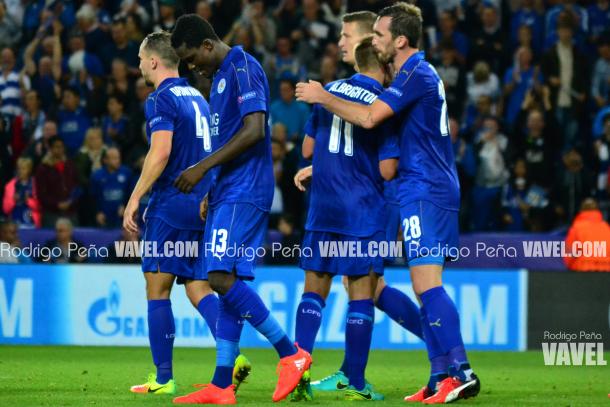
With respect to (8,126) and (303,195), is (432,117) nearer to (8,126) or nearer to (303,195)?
(303,195)

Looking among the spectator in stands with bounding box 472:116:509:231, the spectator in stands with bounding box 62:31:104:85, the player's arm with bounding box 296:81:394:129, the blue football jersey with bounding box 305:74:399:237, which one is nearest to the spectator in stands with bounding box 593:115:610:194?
the spectator in stands with bounding box 472:116:509:231

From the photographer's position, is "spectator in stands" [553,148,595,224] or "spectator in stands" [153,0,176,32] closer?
"spectator in stands" [553,148,595,224]

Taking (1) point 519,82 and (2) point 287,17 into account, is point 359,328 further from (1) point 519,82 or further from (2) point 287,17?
(2) point 287,17

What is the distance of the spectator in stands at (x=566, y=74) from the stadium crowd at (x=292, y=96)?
16 mm

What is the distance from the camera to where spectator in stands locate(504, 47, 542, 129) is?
15836mm

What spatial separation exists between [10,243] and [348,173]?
6.79 metres

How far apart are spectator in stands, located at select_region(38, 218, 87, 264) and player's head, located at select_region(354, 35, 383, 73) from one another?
6.67 meters

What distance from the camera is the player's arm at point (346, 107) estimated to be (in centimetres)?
751

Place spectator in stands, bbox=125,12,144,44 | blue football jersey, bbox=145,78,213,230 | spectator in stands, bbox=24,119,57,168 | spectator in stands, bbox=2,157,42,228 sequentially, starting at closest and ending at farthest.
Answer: blue football jersey, bbox=145,78,213,230 → spectator in stands, bbox=2,157,42,228 → spectator in stands, bbox=24,119,57,168 → spectator in stands, bbox=125,12,144,44

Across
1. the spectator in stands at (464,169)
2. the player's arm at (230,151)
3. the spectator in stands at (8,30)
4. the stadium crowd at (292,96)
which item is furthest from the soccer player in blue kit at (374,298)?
the spectator in stands at (8,30)

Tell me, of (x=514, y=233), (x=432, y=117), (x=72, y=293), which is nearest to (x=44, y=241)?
(x=72, y=293)

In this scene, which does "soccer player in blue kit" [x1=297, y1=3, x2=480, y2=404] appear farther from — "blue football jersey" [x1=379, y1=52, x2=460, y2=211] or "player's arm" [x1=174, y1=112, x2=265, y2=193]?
"player's arm" [x1=174, y1=112, x2=265, y2=193]

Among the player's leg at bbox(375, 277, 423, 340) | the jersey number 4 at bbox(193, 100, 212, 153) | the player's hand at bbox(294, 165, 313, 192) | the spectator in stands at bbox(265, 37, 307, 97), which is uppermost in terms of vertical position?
the spectator in stands at bbox(265, 37, 307, 97)

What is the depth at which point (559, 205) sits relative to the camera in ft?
A: 48.9
